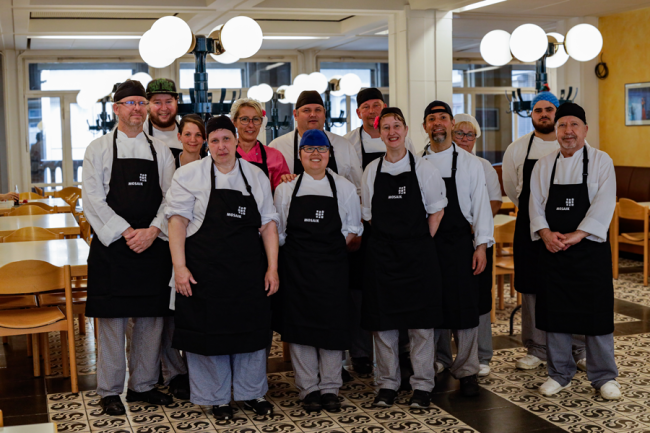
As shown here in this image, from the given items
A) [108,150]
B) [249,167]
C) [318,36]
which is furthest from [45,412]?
[318,36]

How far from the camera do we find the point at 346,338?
3.73m

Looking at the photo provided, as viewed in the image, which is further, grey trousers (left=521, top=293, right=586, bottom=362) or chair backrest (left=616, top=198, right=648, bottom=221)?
chair backrest (left=616, top=198, right=648, bottom=221)

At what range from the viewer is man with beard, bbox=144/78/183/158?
4.03 m

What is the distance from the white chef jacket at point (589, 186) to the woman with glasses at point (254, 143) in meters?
1.44

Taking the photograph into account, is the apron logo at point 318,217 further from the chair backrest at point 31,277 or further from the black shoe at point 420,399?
the chair backrest at point 31,277

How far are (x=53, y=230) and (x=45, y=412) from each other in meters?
2.22

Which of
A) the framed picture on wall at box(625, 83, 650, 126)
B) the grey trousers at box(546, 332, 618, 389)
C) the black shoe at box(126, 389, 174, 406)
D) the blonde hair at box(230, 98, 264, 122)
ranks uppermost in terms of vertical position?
the framed picture on wall at box(625, 83, 650, 126)

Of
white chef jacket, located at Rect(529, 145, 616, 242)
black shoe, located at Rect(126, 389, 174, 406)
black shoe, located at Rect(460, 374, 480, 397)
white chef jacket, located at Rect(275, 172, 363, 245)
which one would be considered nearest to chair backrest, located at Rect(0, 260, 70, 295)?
black shoe, located at Rect(126, 389, 174, 406)

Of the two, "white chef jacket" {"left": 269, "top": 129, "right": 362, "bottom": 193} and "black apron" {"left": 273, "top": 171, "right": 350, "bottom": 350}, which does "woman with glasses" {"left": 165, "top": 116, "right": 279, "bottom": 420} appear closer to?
"black apron" {"left": 273, "top": 171, "right": 350, "bottom": 350}

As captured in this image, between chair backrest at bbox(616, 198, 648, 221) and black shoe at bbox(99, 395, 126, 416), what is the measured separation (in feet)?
18.5

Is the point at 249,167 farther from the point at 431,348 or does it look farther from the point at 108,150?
the point at 431,348

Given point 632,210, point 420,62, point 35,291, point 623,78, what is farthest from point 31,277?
point 623,78

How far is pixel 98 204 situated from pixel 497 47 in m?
4.30

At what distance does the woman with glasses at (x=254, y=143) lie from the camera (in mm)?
3961
